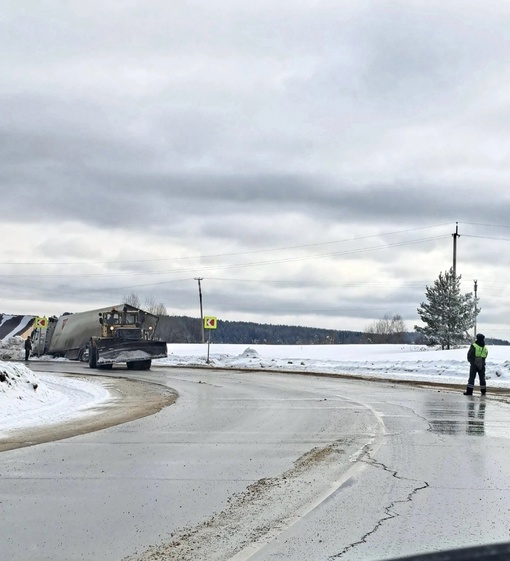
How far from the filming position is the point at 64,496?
7.64 metres

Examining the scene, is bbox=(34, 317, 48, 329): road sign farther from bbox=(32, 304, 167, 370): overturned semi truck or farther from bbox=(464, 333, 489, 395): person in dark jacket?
bbox=(464, 333, 489, 395): person in dark jacket

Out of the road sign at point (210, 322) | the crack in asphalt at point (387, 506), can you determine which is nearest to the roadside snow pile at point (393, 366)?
the road sign at point (210, 322)

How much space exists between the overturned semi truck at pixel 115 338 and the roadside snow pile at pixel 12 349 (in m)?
11.9

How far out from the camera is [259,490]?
7.92 m

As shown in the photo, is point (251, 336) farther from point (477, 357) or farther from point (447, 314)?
point (477, 357)

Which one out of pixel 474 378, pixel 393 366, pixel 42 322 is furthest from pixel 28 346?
pixel 474 378

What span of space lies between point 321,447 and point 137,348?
29306mm

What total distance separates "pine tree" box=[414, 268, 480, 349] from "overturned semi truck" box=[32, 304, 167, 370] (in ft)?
86.6

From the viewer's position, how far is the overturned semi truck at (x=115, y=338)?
39344 millimetres

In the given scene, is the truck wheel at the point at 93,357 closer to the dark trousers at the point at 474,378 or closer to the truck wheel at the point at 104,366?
the truck wheel at the point at 104,366

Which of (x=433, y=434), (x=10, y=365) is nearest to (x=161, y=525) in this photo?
(x=433, y=434)

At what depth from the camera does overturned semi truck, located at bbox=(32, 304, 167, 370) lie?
3934 cm

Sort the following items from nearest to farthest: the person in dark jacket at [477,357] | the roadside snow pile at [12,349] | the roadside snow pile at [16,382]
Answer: the roadside snow pile at [16,382], the person in dark jacket at [477,357], the roadside snow pile at [12,349]

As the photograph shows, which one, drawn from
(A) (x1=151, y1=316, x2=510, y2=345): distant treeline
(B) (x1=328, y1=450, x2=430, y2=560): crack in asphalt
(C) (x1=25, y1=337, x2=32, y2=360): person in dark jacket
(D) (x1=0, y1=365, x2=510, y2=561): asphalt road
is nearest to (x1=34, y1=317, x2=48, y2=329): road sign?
(C) (x1=25, y1=337, x2=32, y2=360): person in dark jacket
